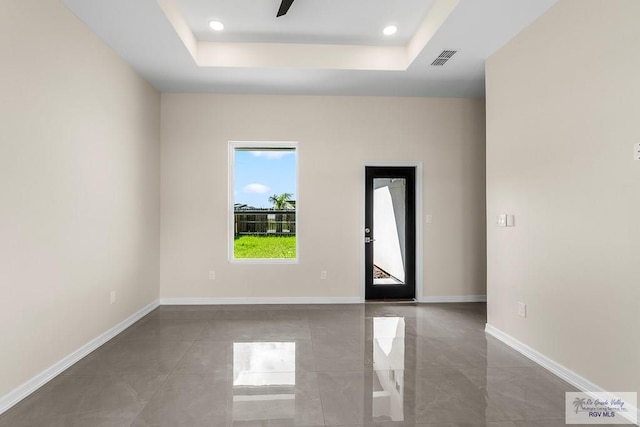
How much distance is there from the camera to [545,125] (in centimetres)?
273

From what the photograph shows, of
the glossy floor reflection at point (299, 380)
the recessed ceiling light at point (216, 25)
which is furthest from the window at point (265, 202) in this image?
the recessed ceiling light at point (216, 25)

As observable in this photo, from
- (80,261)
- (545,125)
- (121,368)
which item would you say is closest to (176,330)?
(121,368)

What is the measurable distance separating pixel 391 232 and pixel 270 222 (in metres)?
1.79

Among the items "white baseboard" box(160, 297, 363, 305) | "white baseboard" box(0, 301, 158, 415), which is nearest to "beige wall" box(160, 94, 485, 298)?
"white baseboard" box(160, 297, 363, 305)

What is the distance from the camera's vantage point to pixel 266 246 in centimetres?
478

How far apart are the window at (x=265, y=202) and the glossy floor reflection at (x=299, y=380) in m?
1.24

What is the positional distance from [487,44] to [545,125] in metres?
1.10

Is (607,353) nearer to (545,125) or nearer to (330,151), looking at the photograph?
(545,125)

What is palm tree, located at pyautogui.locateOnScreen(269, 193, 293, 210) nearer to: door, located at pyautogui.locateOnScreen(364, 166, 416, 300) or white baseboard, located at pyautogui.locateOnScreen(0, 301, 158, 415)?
door, located at pyautogui.locateOnScreen(364, 166, 416, 300)

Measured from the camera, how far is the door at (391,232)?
479 cm

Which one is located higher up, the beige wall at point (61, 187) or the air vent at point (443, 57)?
the air vent at point (443, 57)

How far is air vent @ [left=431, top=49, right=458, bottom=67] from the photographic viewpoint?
3418mm

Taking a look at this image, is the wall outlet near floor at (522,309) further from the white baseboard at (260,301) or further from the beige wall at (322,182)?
the white baseboard at (260,301)

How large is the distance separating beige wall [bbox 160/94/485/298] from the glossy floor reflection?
93 centimetres
